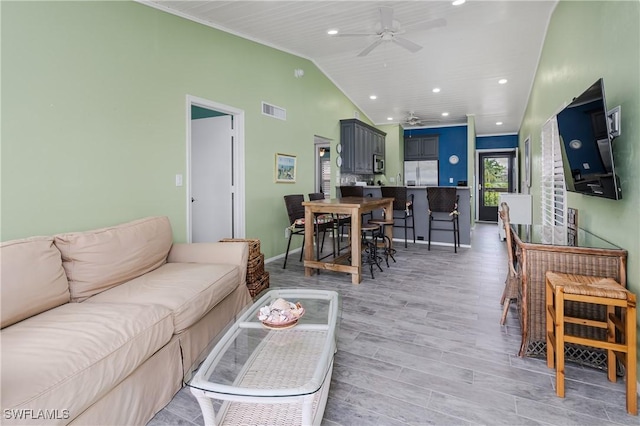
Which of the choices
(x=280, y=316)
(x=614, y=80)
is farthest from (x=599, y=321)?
(x=280, y=316)

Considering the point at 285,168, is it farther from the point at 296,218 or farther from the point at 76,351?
the point at 76,351

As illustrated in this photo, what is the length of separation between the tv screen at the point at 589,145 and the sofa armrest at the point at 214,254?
8.55ft

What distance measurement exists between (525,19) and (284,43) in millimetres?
3221

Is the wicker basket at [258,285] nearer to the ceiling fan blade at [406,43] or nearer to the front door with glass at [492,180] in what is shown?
the ceiling fan blade at [406,43]

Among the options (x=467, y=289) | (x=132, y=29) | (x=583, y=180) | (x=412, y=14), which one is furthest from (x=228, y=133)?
(x=583, y=180)

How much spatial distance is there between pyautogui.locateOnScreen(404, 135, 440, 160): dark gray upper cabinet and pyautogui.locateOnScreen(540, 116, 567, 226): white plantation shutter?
5.39 meters

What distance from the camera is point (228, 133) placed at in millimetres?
4395

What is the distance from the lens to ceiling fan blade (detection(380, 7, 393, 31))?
11.1 feet

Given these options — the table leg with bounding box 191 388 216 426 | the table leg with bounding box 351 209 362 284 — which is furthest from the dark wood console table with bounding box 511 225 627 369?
the table leg with bounding box 191 388 216 426

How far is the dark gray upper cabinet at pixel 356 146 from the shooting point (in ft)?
23.3

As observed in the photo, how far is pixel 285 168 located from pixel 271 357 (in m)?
3.92

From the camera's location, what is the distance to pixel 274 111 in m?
5.01

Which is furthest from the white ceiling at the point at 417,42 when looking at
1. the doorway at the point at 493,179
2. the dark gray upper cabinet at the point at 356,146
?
the doorway at the point at 493,179

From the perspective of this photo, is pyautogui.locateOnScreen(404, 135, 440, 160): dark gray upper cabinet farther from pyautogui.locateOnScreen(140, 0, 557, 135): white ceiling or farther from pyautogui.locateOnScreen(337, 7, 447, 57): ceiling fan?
pyautogui.locateOnScreen(337, 7, 447, 57): ceiling fan
